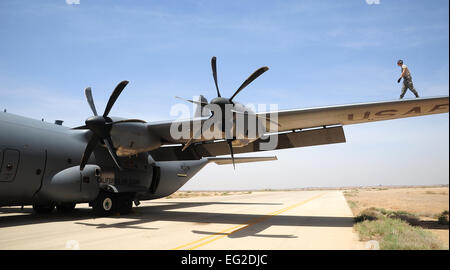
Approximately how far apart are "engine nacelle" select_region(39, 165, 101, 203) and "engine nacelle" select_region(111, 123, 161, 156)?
6.05 ft

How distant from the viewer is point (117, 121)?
14281mm

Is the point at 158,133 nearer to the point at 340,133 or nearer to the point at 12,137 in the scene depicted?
the point at 12,137

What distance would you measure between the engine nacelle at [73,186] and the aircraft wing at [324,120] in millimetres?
5050

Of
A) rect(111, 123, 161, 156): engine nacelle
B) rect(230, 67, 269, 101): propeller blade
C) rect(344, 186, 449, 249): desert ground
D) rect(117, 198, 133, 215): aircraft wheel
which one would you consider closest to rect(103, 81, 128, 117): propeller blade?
rect(111, 123, 161, 156): engine nacelle

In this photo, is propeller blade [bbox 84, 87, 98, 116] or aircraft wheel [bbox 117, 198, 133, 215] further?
aircraft wheel [bbox 117, 198, 133, 215]

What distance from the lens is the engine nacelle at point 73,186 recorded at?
1377 centimetres

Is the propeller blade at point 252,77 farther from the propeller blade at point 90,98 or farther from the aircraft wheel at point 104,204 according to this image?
the aircraft wheel at point 104,204

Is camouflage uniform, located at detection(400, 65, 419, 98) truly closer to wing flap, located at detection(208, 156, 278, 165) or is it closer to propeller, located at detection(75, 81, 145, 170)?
propeller, located at detection(75, 81, 145, 170)

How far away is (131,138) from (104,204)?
13.1 feet

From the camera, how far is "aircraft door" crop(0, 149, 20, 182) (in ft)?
39.6

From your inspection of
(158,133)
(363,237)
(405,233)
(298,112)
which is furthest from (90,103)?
(405,233)

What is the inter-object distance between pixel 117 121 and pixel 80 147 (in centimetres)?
302

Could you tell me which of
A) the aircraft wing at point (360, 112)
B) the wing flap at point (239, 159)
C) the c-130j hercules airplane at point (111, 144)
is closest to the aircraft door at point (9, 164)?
the c-130j hercules airplane at point (111, 144)
